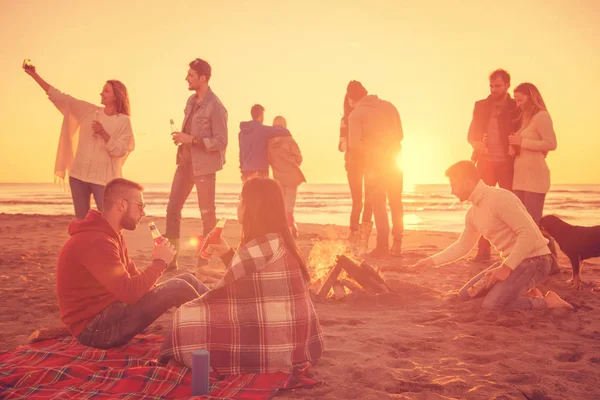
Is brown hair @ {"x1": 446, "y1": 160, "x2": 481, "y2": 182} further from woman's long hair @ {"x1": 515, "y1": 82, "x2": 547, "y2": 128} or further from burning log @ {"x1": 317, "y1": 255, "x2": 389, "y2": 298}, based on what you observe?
woman's long hair @ {"x1": 515, "y1": 82, "x2": 547, "y2": 128}

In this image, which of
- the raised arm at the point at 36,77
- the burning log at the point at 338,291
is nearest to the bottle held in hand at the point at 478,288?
the burning log at the point at 338,291

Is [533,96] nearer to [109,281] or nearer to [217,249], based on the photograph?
[217,249]

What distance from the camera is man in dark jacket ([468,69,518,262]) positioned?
7.24 m

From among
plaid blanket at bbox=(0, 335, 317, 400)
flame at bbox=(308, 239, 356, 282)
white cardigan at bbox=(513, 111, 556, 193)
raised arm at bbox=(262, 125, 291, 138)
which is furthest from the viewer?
raised arm at bbox=(262, 125, 291, 138)

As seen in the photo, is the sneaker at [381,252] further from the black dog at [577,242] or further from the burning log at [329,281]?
the black dog at [577,242]

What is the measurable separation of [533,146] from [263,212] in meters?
4.90

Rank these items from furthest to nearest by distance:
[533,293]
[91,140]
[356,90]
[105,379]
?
[356,90] → [91,140] → [533,293] → [105,379]

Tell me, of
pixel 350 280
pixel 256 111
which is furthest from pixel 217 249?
pixel 256 111

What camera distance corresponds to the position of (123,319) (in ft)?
12.0

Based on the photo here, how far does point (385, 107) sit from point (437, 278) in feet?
9.98

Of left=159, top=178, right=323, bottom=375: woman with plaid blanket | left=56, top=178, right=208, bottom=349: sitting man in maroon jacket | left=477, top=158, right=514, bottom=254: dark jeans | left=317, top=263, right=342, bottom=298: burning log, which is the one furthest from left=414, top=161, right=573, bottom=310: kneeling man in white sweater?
left=56, top=178, right=208, bottom=349: sitting man in maroon jacket

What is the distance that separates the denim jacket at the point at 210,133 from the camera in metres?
6.75

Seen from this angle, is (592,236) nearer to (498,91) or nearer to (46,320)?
(498,91)

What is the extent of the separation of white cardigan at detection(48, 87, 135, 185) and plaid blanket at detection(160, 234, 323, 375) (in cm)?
330
